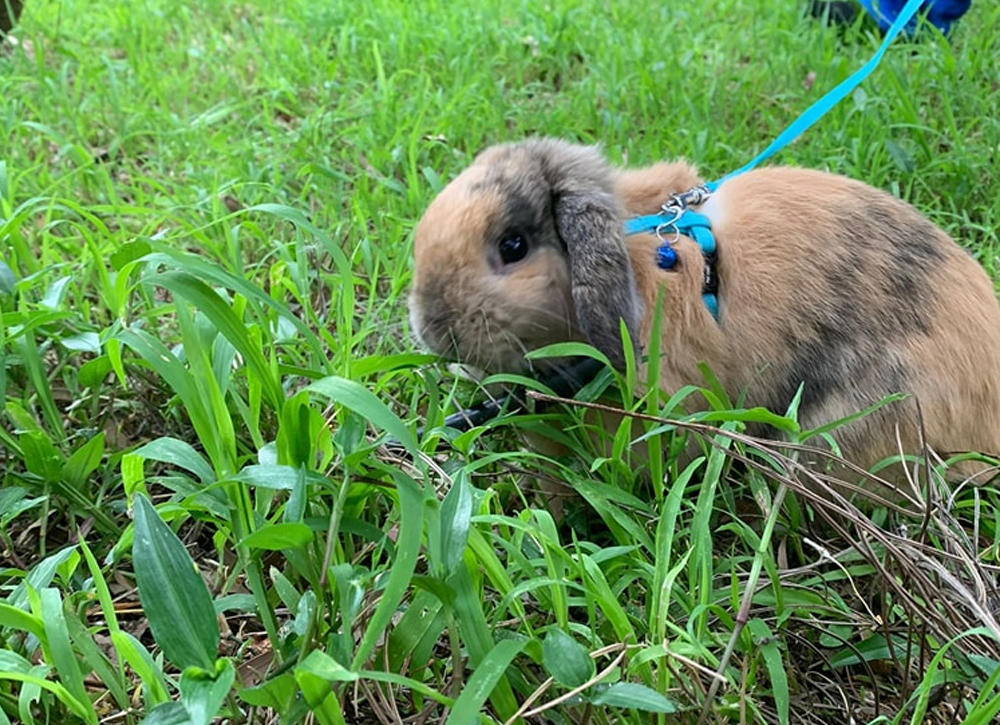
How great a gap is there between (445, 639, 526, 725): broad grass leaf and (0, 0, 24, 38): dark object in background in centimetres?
473

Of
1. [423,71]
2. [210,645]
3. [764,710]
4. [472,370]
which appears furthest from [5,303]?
[423,71]

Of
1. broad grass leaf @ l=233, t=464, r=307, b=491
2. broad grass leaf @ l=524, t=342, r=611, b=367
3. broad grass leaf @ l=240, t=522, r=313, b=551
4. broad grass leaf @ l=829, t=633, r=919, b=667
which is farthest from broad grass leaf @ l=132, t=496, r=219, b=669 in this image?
broad grass leaf @ l=829, t=633, r=919, b=667

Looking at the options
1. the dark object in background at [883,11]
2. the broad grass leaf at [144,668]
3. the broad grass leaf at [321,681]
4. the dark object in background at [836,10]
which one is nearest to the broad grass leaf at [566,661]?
the broad grass leaf at [321,681]

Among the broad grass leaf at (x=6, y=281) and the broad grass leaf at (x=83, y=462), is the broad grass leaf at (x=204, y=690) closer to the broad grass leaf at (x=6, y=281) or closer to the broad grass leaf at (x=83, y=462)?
the broad grass leaf at (x=83, y=462)

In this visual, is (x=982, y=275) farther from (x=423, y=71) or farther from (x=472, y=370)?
(x=423, y=71)

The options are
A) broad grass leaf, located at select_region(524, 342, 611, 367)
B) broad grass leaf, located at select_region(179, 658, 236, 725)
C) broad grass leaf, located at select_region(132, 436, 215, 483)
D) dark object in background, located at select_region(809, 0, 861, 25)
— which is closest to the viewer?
broad grass leaf, located at select_region(179, 658, 236, 725)

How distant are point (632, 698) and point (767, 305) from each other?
1.32 metres

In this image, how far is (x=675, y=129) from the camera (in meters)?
3.95

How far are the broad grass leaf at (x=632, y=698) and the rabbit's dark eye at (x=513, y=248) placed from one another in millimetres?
1306

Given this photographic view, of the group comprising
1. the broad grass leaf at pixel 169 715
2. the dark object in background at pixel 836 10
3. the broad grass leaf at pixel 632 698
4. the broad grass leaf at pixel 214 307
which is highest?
the dark object in background at pixel 836 10

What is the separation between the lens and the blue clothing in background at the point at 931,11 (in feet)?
15.2

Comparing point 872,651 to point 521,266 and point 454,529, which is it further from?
point 521,266

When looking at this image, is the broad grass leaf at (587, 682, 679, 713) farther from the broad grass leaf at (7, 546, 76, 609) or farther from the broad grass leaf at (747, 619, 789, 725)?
the broad grass leaf at (7, 546, 76, 609)

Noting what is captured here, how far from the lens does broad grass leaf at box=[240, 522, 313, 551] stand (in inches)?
56.5
